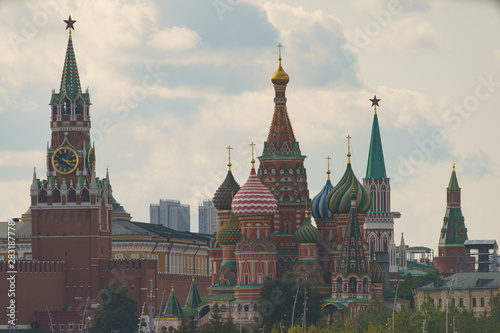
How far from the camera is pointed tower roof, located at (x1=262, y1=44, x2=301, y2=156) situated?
156750 mm

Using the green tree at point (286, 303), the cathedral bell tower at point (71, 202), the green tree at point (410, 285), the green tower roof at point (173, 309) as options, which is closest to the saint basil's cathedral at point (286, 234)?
the green tower roof at point (173, 309)

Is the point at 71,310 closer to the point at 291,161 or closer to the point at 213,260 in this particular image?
the point at 213,260

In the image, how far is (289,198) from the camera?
156000mm

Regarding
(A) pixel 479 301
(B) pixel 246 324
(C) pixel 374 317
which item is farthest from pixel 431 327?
(A) pixel 479 301

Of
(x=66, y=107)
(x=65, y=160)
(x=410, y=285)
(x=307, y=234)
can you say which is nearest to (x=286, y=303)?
(x=307, y=234)

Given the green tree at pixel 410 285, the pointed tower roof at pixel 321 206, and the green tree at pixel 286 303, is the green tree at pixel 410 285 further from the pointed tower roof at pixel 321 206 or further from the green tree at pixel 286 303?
the green tree at pixel 286 303

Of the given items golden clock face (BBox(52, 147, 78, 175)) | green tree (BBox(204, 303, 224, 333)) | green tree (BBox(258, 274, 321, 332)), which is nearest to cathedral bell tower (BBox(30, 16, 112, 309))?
golden clock face (BBox(52, 147, 78, 175))

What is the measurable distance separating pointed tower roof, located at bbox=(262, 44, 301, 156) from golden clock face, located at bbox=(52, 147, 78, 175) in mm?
19387

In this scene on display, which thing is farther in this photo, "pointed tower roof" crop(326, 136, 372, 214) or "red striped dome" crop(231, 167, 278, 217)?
"pointed tower roof" crop(326, 136, 372, 214)

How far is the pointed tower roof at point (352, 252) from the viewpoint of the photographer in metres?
150

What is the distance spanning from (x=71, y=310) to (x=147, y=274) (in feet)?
25.8

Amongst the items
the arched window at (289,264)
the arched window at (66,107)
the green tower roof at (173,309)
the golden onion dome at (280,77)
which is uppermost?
the golden onion dome at (280,77)

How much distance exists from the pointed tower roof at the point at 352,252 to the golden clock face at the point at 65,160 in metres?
29.4

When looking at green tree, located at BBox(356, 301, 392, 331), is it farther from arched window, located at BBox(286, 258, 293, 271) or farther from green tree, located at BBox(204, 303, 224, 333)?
arched window, located at BBox(286, 258, 293, 271)
